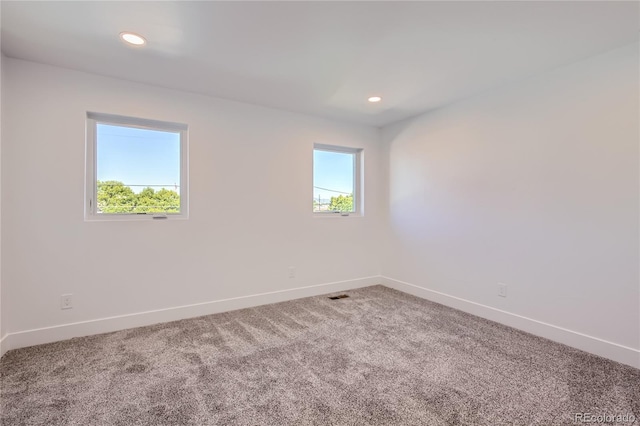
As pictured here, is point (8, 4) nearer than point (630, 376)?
Yes

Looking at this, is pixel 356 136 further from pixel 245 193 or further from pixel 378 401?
pixel 378 401

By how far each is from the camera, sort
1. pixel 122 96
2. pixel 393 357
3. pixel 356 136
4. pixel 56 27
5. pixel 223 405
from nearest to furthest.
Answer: pixel 223 405 < pixel 56 27 < pixel 393 357 < pixel 122 96 < pixel 356 136

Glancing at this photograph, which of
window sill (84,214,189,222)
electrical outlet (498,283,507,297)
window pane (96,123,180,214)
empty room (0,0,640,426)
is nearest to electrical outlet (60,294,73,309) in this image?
empty room (0,0,640,426)

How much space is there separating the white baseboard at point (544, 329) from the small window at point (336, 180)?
1.45m

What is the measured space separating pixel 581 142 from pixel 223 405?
3.14m

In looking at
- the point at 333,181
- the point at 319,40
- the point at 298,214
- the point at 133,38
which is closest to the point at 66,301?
the point at 133,38

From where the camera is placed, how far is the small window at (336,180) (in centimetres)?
390

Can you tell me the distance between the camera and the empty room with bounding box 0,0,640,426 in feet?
5.75

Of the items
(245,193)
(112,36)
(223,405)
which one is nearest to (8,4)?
(112,36)

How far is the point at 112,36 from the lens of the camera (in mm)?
2006

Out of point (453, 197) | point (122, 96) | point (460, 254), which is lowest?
point (460, 254)

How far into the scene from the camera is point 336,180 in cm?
409

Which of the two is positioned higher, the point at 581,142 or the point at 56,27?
the point at 56,27

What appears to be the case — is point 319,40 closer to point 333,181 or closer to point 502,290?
point 333,181
